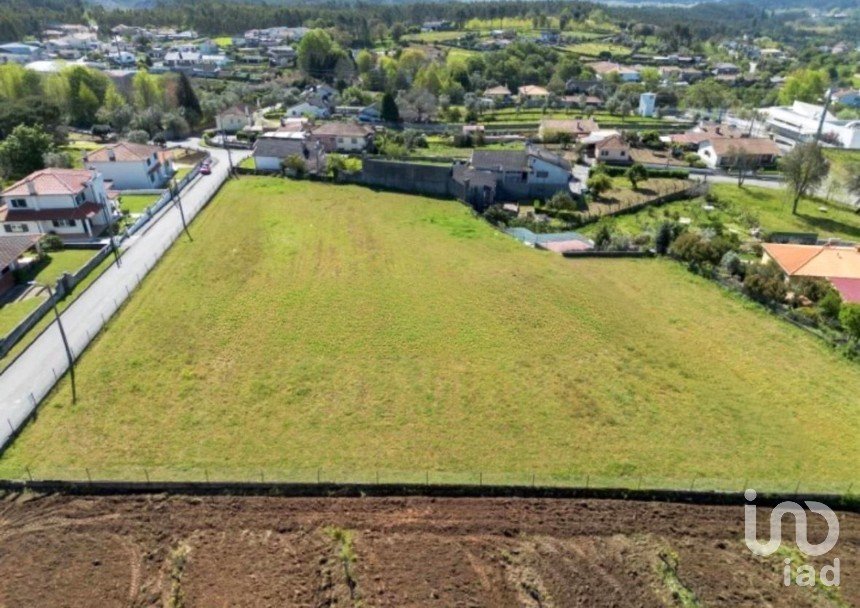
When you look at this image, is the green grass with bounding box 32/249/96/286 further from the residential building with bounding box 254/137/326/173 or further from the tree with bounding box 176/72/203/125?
the tree with bounding box 176/72/203/125

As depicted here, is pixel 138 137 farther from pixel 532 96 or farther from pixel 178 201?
pixel 532 96

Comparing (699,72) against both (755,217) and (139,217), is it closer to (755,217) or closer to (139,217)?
(755,217)

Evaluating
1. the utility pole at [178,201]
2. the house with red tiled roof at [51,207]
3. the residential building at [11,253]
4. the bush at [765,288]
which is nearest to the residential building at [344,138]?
the utility pole at [178,201]

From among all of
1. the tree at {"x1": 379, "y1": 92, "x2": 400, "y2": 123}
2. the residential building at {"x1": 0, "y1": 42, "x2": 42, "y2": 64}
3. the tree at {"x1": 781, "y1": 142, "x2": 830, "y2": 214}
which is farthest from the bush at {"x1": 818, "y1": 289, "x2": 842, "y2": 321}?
the residential building at {"x1": 0, "y1": 42, "x2": 42, "y2": 64}

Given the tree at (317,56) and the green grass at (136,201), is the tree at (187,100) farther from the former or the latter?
the tree at (317,56)

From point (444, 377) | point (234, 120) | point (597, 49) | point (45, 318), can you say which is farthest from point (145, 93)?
point (597, 49)

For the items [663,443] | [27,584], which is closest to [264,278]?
[27,584]

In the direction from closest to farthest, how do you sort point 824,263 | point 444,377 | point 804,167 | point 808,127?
1. point 444,377
2. point 824,263
3. point 804,167
4. point 808,127

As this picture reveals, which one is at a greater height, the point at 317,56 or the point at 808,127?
the point at 317,56
